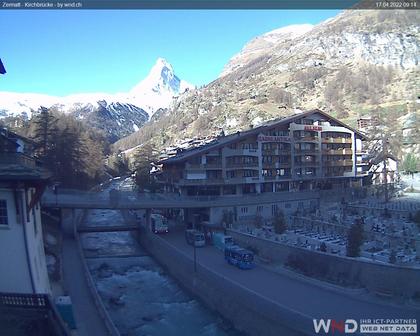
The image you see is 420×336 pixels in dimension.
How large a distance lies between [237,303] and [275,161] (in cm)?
2667

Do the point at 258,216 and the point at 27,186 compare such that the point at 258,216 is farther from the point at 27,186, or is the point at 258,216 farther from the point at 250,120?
the point at 250,120

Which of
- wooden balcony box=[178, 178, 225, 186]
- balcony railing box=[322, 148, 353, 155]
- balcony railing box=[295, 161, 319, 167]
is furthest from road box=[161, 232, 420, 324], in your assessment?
balcony railing box=[322, 148, 353, 155]

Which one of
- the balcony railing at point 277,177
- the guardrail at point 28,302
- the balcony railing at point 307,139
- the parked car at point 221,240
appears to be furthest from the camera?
the balcony railing at point 307,139

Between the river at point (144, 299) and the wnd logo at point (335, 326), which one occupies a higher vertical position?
the wnd logo at point (335, 326)

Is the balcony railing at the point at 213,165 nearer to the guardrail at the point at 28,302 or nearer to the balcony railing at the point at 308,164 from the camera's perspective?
the balcony railing at the point at 308,164

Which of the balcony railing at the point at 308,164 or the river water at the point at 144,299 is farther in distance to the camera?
the balcony railing at the point at 308,164

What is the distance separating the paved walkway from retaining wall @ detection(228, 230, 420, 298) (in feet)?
36.2

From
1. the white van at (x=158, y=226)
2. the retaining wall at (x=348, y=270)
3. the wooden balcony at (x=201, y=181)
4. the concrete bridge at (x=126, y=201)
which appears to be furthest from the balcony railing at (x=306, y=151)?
the retaining wall at (x=348, y=270)

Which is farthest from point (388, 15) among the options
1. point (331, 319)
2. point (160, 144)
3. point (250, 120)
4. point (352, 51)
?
point (331, 319)

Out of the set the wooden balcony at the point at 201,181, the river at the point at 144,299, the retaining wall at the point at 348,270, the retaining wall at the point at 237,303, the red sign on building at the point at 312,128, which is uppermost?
the red sign on building at the point at 312,128

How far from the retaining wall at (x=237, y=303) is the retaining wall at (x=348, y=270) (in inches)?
188

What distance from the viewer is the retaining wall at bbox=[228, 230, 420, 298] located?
54.9 feet

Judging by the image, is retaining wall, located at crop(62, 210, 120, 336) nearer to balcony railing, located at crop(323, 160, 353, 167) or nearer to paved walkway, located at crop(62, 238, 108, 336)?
paved walkway, located at crop(62, 238, 108, 336)

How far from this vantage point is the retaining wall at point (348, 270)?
16.7 m
